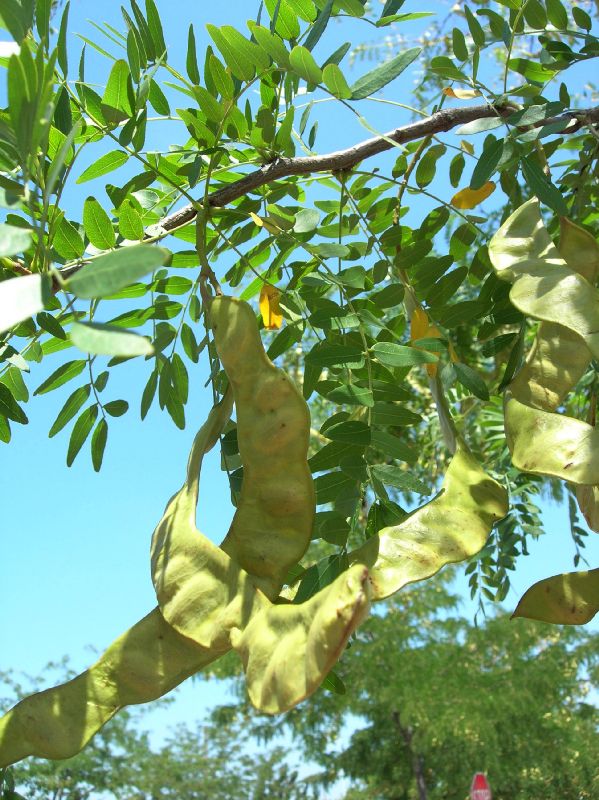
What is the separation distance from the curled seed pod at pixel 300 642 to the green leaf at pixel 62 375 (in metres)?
0.86

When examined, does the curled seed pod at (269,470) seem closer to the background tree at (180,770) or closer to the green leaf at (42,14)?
the green leaf at (42,14)

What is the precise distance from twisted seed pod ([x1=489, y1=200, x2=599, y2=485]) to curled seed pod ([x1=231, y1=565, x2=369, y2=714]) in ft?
0.93

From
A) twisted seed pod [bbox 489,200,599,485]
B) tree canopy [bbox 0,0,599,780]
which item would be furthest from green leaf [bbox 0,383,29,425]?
twisted seed pod [bbox 489,200,599,485]

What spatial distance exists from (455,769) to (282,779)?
123 inches

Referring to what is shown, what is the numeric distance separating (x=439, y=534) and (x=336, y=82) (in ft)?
2.00

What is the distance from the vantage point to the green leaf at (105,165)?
1.32m

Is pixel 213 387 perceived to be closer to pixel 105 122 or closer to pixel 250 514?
pixel 250 514

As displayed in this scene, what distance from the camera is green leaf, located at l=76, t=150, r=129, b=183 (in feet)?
4.33

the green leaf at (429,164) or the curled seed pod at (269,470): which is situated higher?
the green leaf at (429,164)

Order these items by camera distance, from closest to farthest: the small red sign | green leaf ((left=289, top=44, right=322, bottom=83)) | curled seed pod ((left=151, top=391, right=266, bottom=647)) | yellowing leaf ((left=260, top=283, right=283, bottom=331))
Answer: curled seed pod ((left=151, top=391, right=266, bottom=647)) < green leaf ((left=289, top=44, right=322, bottom=83)) < yellowing leaf ((left=260, top=283, right=283, bottom=331)) < the small red sign

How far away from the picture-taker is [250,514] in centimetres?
91

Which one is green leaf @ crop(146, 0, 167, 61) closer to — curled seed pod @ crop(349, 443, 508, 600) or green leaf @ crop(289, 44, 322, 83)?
green leaf @ crop(289, 44, 322, 83)

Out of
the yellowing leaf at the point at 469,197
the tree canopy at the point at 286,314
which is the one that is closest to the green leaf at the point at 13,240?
the tree canopy at the point at 286,314

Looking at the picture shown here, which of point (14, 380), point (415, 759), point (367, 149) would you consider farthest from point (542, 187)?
point (415, 759)
